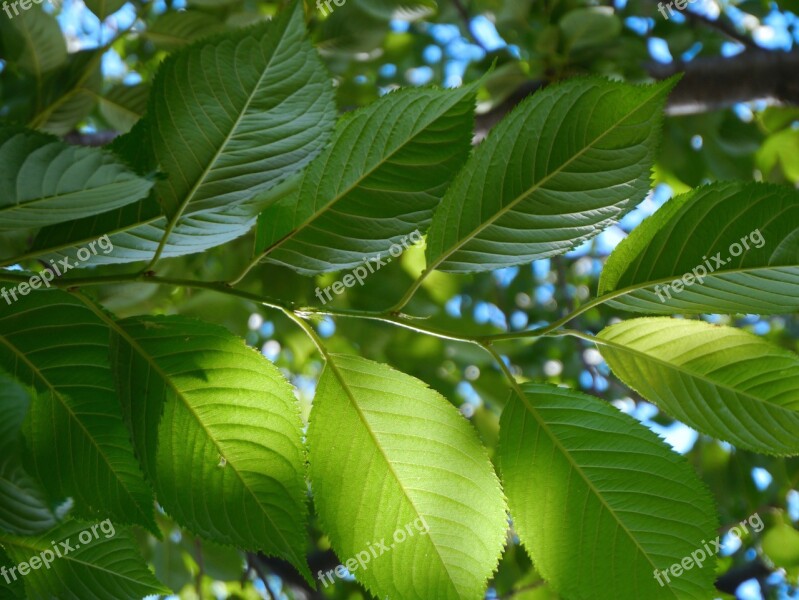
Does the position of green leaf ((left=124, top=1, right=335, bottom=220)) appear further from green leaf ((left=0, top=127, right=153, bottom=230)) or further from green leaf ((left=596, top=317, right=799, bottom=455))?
green leaf ((left=596, top=317, right=799, bottom=455))

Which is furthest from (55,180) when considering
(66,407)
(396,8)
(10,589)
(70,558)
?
(396,8)

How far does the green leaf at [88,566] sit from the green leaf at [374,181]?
363 mm

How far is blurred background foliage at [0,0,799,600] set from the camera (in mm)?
1509

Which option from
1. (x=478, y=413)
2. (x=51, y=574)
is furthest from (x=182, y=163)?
(x=478, y=413)

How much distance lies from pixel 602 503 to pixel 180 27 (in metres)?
1.38

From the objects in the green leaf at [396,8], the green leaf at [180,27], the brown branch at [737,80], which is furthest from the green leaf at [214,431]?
the brown branch at [737,80]

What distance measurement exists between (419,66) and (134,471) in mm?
2853

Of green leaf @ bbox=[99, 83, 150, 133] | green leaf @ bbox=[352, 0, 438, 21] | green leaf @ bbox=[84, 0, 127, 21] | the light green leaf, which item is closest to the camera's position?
green leaf @ bbox=[84, 0, 127, 21]

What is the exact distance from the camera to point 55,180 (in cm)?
50

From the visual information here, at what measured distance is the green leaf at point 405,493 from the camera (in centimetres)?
65

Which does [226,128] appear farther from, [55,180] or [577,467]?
[577,467]

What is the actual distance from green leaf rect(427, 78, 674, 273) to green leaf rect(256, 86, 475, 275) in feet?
0.11

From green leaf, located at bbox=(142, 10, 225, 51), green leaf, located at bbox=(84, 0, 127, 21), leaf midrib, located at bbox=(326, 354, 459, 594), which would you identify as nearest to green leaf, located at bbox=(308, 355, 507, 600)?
leaf midrib, located at bbox=(326, 354, 459, 594)

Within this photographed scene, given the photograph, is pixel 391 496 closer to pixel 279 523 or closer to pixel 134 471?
pixel 279 523
